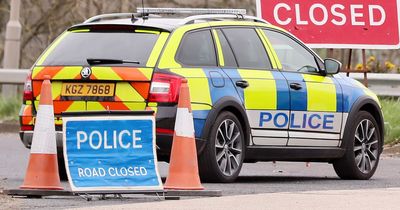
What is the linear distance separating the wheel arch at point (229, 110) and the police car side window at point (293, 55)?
95 centimetres

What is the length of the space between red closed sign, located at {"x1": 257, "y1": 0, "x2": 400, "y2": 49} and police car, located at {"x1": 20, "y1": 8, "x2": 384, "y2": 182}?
5.90 metres

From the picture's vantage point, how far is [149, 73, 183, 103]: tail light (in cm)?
1298

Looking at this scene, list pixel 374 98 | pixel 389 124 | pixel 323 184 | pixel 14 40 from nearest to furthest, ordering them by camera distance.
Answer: pixel 323 184, pixel 374 98, pixel 389 124, pixel 14 40

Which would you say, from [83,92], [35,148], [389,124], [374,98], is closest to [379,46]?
[389,124]

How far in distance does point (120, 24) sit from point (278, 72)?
1.58 meters

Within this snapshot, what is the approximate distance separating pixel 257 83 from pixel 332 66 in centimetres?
102

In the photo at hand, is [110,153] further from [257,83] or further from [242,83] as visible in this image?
[257,83]

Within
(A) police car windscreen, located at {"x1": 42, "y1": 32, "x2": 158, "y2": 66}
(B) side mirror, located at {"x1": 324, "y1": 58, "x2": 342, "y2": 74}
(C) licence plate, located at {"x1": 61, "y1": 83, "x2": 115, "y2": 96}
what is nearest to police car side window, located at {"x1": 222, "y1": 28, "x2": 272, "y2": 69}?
(B) side mirror, located at {"x1": 324, "y1": 58, "x2": 342, "y2": 74}

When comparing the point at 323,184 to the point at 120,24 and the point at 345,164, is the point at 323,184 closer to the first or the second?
the point at 345,164

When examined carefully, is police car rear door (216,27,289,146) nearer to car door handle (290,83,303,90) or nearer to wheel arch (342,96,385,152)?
car door handle (290,83,303,90)

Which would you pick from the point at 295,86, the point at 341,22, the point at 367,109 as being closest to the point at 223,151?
the point at 295,86

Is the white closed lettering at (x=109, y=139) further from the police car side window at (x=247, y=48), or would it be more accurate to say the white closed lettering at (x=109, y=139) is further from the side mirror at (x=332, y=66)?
the side mirror at (x=332, y=66)

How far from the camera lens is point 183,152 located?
37.6 ft

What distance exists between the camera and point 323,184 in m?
14.0
